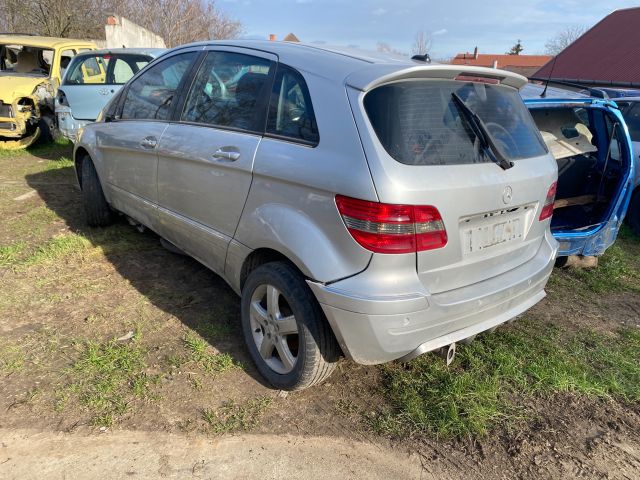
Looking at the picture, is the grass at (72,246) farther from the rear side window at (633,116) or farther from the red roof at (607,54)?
the red roof at (607,54)

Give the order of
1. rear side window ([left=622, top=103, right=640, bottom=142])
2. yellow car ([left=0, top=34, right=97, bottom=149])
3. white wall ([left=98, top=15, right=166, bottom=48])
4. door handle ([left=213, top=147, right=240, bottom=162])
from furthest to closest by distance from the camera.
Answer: white wall ([left=98, top=15, right=166, bottom=48]), yellow car ([left=0, top=34, right=97, bottom=149]), rear side window ([left=622, top=103, right=640, bottom=142]), door handle ([left=213, top=147, right=240, bottom=162])

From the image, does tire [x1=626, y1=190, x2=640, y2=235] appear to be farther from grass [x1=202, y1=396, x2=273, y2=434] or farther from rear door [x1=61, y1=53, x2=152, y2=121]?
rear door [x1=61, y1=53, x2=152, y2=121]

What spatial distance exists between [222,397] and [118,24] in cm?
1672

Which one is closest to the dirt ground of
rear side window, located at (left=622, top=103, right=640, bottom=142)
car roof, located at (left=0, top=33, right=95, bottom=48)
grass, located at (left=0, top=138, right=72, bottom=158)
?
rear side window, located at (left=622, top=103, right=640, bottom=142)

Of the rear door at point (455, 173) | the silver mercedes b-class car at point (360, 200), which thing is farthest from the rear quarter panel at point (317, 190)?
the rear door at point (455, 173)

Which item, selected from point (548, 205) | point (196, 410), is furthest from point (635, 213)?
point (196, 410)

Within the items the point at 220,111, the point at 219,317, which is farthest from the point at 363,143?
the point at 219,317

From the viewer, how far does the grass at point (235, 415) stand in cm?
250

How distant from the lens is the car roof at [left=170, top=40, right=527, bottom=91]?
→ 91.0 inches

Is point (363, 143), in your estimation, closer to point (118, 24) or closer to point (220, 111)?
point (220, 111)

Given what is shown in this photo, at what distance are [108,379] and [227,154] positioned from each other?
144cm

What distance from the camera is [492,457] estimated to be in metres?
2.39

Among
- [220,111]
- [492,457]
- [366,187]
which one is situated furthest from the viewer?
[220,111]

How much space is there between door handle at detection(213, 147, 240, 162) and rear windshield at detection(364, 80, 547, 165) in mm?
864
